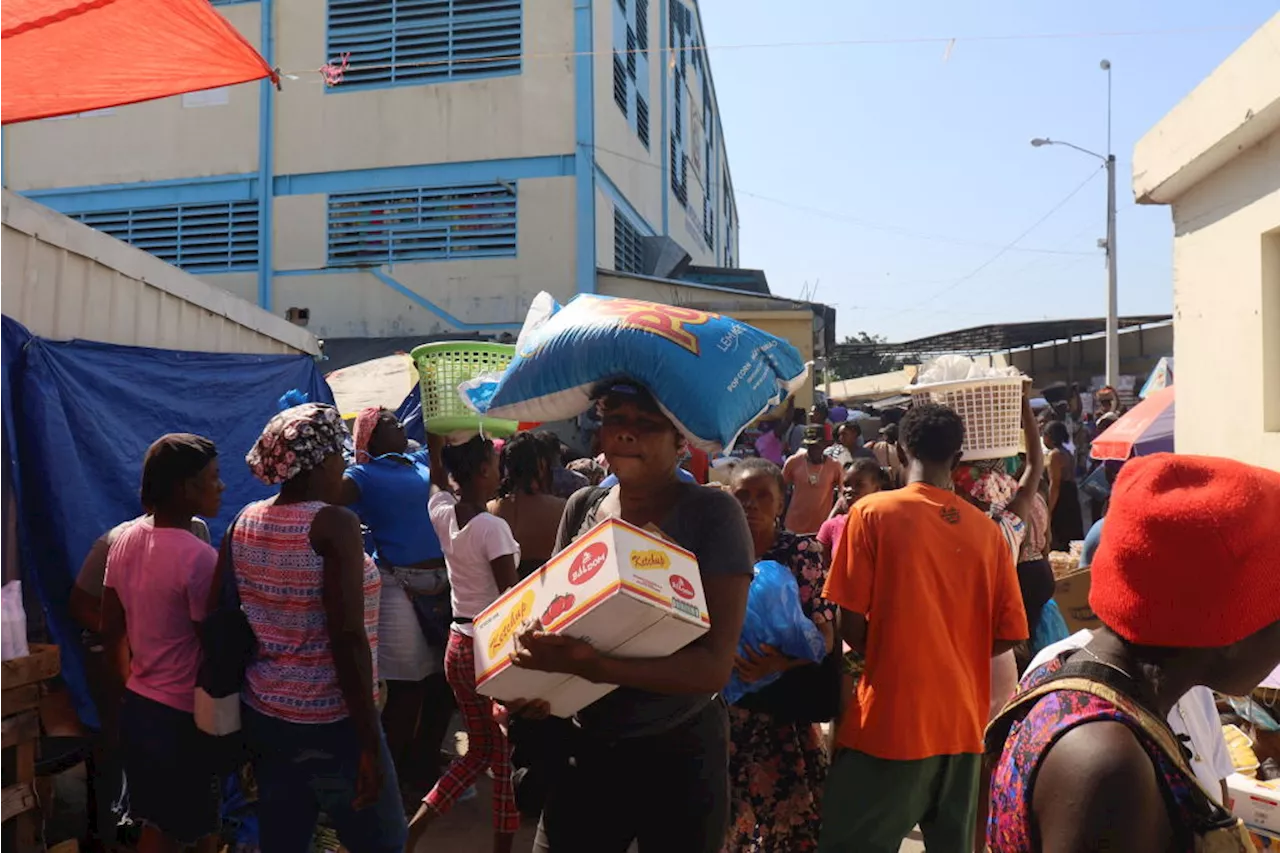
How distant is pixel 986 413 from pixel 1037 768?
8.80 feet

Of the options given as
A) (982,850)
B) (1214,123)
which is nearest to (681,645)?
(982,850)

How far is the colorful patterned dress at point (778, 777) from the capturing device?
10.6 ft

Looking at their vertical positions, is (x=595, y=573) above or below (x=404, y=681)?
above

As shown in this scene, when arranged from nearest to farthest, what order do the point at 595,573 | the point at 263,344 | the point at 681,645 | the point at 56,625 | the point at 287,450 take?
1. the point at 595,573
2. the point at 681,645
3. the point at 287,450
4. the point at 56,625
5. the point at 263,344

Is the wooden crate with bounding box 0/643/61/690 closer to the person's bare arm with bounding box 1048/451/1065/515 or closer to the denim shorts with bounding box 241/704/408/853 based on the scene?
the denim shorts with bounding box 241/704/408/853

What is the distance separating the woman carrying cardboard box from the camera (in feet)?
7.61

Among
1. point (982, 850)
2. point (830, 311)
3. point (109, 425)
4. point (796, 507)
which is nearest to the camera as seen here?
point (982, 850)

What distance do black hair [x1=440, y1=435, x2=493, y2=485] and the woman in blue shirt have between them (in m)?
0.55

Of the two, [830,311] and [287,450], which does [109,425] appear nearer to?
[287,450]

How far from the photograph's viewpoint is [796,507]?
774 cm

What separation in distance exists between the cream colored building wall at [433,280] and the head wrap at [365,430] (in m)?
9.07

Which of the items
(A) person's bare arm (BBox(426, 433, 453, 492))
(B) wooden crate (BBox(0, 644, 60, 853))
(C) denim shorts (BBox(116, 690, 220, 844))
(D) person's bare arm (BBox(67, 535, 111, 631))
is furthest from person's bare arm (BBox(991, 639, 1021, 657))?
(B) wooden crate (BBox(0, 644, 60, 853))

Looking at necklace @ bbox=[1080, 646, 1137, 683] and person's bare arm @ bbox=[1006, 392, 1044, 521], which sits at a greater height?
person's bare arm @ bbox=[1006, 392, 1044, 521]

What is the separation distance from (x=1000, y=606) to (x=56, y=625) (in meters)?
4.20
